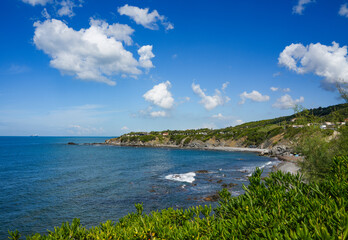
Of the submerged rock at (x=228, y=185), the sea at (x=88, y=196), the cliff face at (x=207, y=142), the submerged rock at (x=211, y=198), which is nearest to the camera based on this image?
the sea at (x=88, y=196)

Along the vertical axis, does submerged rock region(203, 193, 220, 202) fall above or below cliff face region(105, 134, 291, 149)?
below

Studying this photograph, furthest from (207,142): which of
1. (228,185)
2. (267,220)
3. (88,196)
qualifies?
(267,220)

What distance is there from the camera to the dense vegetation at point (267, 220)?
16.2 ft

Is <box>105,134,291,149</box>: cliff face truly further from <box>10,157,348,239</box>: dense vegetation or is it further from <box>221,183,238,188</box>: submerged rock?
<box>10,157,348,239</box>: dense vegetation

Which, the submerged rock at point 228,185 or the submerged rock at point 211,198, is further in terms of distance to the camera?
the submerged rock at point 228,185

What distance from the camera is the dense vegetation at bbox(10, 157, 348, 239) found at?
194 inches

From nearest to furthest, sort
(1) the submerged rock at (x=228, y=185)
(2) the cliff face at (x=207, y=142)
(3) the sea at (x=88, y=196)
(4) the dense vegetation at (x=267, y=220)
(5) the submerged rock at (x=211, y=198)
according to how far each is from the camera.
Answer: (4) the dense vegetation at (x=267, y=220)
(3) the sea at (x=88, y=196)
(5) the submerged rock at (x=211, y=198)
(1) the submerged rock at (x=228, y=185)
(2) the cliff face at (x=207, y=142)

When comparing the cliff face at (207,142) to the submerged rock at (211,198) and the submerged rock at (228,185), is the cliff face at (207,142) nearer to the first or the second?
the submerged rock at (228,185)

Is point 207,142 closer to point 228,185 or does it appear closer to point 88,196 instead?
point 228,185

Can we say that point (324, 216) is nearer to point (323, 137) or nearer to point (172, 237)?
point (172, 237)

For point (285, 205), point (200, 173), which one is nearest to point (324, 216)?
point (285, 205)

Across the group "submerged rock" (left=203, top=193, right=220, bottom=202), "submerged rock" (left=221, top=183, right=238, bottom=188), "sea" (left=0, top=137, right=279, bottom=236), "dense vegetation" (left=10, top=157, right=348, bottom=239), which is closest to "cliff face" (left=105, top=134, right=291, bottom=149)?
"sea" (left=0, top=137, right=279, bottom=236)

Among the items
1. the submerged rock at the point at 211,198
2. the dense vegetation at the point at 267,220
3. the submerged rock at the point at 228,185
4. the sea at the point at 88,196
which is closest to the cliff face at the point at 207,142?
the sea at the point at 88,196

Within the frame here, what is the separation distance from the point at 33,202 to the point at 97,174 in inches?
1002
